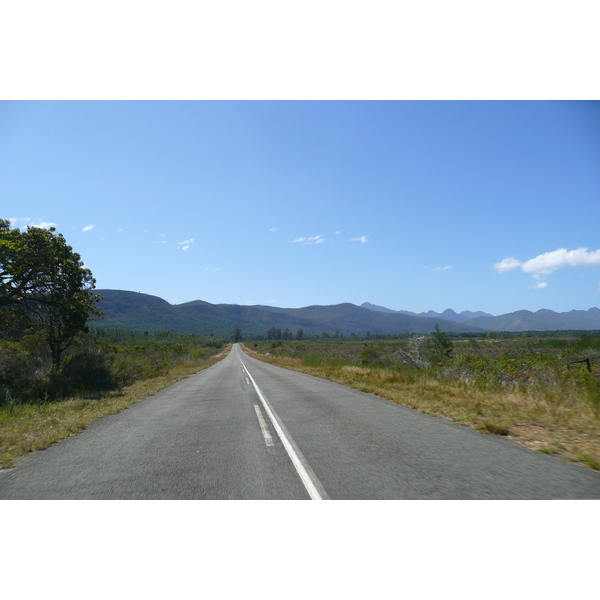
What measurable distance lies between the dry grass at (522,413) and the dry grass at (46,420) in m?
8.83

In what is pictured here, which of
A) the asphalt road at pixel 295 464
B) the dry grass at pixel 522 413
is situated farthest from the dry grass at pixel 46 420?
the dry grass at pixel 522 413

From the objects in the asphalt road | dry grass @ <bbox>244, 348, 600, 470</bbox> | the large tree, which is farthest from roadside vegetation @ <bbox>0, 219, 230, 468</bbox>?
dry grass @ <bbox>244, 348, 600, 470</bbox>

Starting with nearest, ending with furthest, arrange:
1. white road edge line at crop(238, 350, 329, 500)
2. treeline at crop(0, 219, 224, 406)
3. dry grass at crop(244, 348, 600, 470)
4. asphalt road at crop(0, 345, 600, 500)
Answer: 1. white road edge line at crop(238, 350, 329, 500)
2. asphalt road at crop(0, 345, 600, 500)
3. dry grass at crop(244, 348, 600, 470)
4. treeline at crop(0, 219, 224, 406)

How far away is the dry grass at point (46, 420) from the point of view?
679cm

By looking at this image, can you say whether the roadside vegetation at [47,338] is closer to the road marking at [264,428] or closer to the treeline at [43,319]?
the treeline at [43,319]

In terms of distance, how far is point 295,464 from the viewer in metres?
5.36

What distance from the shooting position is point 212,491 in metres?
4.41

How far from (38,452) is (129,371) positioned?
1663 cm

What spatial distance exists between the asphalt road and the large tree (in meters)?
8.30

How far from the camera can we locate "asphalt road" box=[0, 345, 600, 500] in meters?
4.33

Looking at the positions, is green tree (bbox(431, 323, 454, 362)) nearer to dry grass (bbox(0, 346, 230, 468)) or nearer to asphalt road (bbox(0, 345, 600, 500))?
asphalt road (bbox(0, 345, 600, 500))

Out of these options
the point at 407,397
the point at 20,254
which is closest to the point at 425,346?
the point at 407,397

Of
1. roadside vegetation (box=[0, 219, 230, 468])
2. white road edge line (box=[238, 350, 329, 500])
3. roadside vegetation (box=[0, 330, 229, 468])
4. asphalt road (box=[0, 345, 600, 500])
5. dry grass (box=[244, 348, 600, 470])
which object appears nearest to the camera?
white road edge line (box=[238, 350, 329, 500])

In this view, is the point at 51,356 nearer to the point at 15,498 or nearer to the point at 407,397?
the point at 15,498
